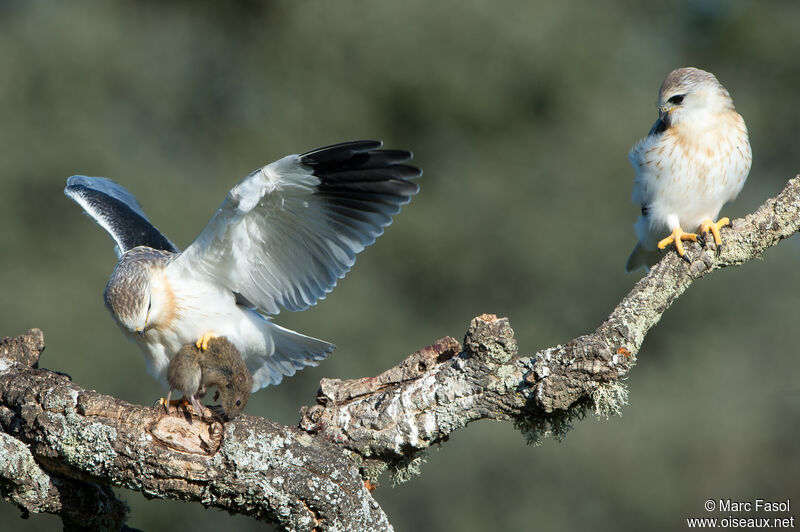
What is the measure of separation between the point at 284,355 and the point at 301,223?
112 cm

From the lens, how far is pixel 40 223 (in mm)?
15234

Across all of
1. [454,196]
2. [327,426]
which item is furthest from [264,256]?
[454,196]

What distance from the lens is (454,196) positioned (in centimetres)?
1552

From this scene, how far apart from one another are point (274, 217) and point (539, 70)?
1221 centimetres

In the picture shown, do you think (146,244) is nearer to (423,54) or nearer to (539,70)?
(423,54)

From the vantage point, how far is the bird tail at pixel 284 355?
571cm

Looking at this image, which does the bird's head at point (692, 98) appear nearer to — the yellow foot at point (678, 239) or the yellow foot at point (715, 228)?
the yellow foot at point (715, 228)

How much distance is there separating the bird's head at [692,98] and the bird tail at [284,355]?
2.70 metres

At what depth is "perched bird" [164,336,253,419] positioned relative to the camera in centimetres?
472

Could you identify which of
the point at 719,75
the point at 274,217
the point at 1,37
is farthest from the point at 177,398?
the point at 719,75

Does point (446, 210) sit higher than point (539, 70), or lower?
lower

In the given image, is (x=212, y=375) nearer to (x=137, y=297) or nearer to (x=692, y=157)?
(x=137, y=297)

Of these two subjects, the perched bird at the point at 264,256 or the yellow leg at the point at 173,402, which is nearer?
the yellow leg at the point at 173,402

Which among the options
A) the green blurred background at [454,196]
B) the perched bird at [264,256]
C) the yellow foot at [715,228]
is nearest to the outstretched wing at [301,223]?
the perched bird at [264,256]
